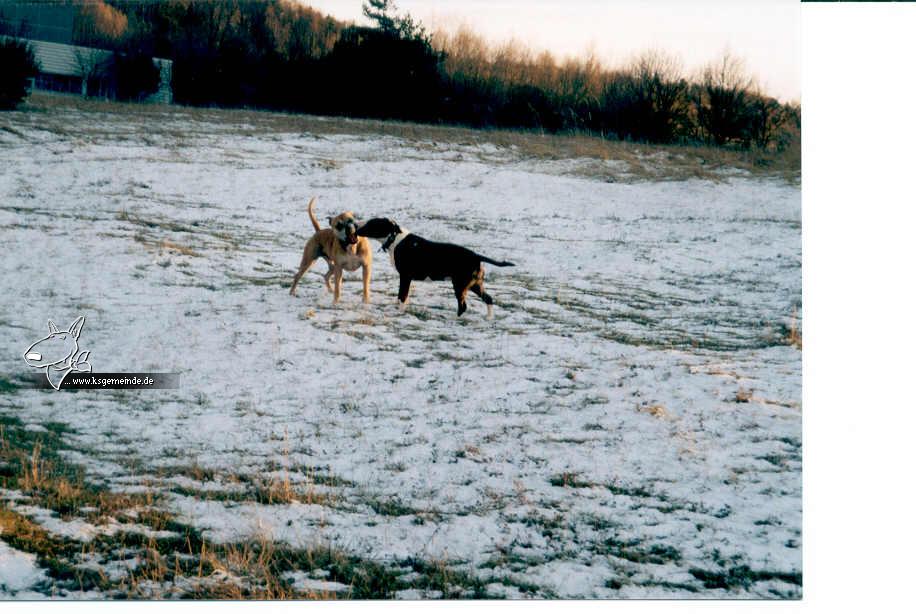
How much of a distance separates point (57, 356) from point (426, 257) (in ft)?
6.83

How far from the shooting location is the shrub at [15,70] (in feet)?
17.2

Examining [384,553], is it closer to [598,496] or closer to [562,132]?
[598,496]

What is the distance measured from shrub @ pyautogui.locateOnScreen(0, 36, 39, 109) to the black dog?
2.44 metres

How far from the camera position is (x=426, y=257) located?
16.6ft

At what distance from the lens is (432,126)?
641cm

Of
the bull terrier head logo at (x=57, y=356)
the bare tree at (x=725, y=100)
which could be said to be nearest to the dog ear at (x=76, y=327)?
the bull terrier head logo at (x=57, y=356)

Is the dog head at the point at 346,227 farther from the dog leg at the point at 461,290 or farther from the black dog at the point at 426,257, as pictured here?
the dog leg at the point at 461,290

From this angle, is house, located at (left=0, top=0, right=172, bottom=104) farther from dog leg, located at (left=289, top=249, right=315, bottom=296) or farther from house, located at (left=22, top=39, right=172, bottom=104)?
dog leg, located at (left=289, top=249, right=315, bottom=296)

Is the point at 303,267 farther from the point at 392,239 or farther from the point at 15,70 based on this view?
the point at 15,70

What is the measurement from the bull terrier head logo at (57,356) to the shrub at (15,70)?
1959mm

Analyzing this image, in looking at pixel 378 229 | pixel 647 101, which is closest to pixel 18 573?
pixel 378 229

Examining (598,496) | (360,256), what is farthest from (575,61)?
(598,496)

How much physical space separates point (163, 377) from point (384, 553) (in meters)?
1.64
